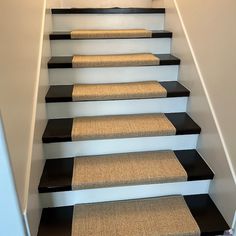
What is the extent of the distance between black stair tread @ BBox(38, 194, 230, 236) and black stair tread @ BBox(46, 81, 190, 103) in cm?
69

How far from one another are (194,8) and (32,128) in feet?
4.32

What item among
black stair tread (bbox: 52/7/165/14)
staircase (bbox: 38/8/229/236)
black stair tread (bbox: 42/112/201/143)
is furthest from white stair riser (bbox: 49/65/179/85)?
black stair tread (bbox: 52/7/165/14)

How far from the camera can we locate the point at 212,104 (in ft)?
4.75

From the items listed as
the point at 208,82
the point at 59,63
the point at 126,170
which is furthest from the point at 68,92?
the point at 208,82

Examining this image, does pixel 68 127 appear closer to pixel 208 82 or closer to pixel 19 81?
pixel 19 81

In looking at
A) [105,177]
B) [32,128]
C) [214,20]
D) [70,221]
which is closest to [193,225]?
[105,177]

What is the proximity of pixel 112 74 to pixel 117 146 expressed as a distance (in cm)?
59

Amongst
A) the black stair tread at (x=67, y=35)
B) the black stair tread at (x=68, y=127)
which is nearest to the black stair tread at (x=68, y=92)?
the black stair tread at (x=68, y=127)

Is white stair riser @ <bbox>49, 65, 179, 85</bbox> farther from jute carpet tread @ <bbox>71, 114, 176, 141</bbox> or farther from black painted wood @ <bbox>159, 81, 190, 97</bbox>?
jute carpet tread @ <bbox>71, 114, 176, 141</bbox>

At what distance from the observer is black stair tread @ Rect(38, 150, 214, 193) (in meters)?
1.35

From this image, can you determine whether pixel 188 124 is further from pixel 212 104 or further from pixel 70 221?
pixel 70 221

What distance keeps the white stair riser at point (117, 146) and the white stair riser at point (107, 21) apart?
115 centimetres

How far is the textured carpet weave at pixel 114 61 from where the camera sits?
5.88 feet

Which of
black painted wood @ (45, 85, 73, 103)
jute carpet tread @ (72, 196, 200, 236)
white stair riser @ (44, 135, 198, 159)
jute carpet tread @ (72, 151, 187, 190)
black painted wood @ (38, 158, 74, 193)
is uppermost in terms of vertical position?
black painted wood @ (45, 85, 73, 103)
